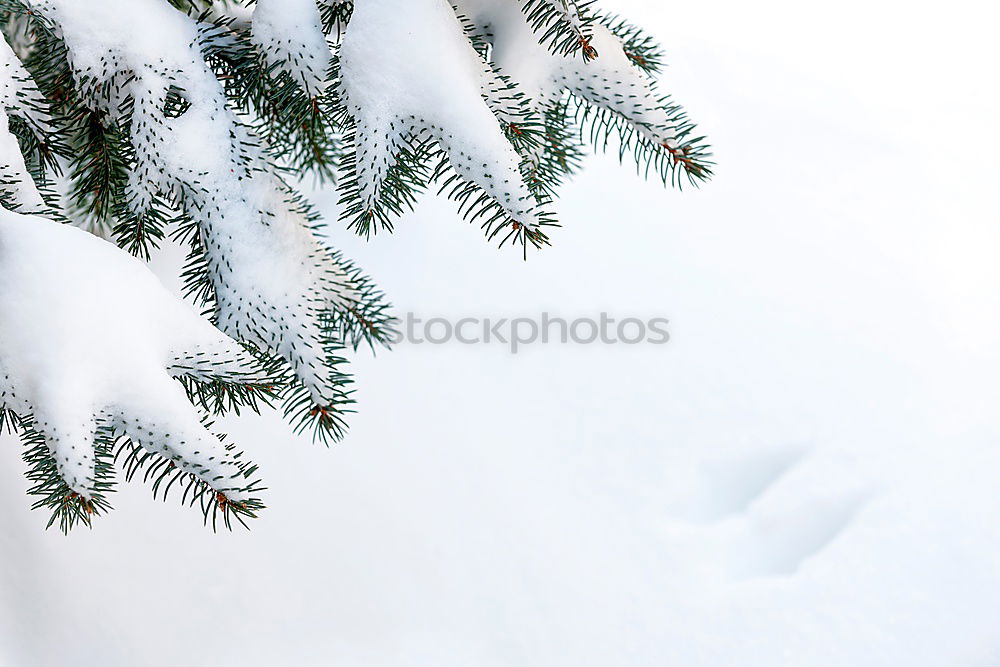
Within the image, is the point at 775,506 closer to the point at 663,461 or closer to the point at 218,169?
the point at 663,461

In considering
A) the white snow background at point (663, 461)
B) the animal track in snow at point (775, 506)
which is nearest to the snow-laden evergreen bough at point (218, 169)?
the white snow background at point (663, 461)

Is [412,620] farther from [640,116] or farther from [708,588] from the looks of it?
[640,116]

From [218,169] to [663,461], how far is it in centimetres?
140

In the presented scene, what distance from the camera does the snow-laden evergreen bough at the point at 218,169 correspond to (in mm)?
817

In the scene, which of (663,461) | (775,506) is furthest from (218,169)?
(775,506)

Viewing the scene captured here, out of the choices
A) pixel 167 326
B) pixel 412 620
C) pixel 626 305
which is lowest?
pixel 412 620

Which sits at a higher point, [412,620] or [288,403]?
[288,403]

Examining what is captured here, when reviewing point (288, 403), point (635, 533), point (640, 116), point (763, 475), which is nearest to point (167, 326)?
point (288, 403)

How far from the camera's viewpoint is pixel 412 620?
165 cm

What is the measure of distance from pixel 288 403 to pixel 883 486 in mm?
1465

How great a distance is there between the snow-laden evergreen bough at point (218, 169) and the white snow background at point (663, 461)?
78 centimetres

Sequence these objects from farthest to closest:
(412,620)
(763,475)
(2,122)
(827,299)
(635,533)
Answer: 1. (827,299)
2. (763,475)
3. (635,533)
4. (412,620)
5. (2,122)

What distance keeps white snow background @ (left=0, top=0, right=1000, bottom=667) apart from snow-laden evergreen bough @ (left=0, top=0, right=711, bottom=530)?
30.8 inches

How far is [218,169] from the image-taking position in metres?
0.94
